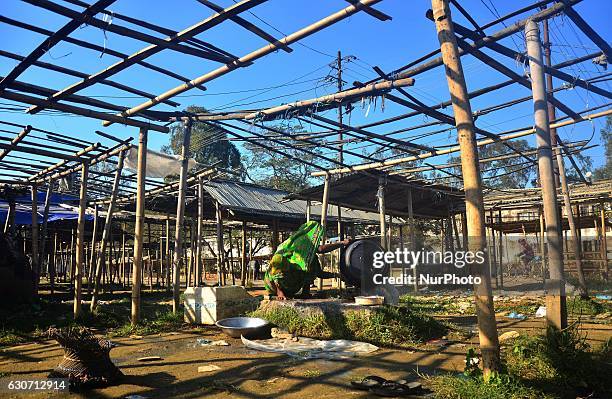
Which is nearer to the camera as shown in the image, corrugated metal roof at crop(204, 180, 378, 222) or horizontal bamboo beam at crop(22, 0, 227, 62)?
horizontal bamboo beam at crop(22, 0, 227, 62)

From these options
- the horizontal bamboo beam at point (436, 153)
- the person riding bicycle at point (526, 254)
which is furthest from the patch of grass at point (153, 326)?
the person riding bicycle at point (526, 254)

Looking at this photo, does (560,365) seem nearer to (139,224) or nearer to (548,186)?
(548,186)

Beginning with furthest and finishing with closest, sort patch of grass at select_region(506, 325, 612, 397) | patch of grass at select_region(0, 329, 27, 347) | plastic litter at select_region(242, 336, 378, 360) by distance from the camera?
patch of grass at select_region(0, 329, 27, 347), plastic litter at select_region(242, 336, 378, 360), patch of grass at select_region(506, 325, 612, 397)

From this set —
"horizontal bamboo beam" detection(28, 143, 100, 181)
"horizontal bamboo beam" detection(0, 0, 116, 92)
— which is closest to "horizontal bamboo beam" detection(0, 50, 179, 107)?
"horizontal bamboo beam" detection(0, 0, 116, 92)

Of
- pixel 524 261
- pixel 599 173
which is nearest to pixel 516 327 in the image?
pixel 524 261

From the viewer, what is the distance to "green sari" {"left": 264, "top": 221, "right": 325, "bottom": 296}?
8922 millimetres

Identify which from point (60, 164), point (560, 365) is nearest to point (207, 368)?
point (560, 365)

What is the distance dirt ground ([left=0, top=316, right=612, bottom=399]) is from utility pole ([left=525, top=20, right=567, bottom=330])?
4.32 ft

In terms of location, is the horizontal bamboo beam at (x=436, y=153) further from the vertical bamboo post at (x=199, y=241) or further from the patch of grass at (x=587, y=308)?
the patch of grass at (x=587, y=308)

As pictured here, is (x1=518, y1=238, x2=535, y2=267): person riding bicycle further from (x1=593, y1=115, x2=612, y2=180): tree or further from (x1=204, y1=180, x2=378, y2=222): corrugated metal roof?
(x1=593, y1=115, x2=612, y2=180): tree

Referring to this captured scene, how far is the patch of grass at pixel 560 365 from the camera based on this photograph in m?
4.49

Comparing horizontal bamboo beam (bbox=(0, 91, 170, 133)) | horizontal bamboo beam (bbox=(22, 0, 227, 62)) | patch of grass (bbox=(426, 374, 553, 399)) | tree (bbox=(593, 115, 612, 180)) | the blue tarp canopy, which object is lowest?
patch of grass (bbox=(426, 374, 553, 399))

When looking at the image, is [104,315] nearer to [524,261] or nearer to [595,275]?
[595,275]

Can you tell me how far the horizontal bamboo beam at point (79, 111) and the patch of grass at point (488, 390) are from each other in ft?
22.2
